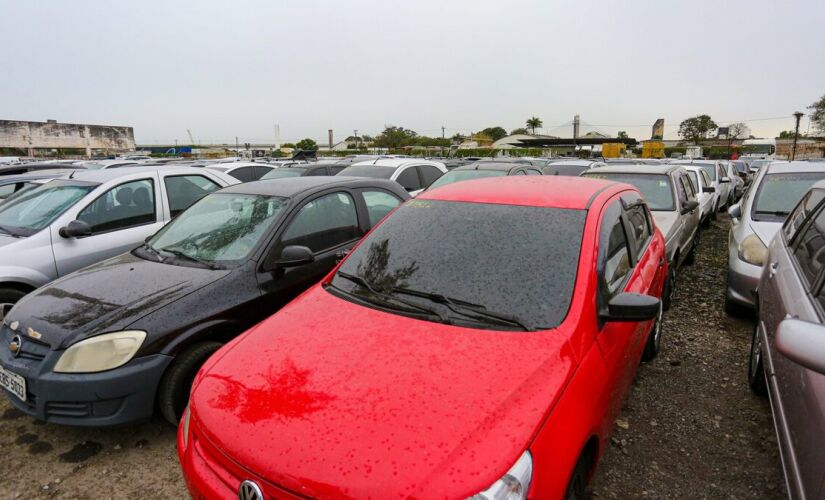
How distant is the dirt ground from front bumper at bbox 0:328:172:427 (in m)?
0.30

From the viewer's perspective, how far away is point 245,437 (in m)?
1.64

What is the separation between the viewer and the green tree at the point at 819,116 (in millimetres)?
48094

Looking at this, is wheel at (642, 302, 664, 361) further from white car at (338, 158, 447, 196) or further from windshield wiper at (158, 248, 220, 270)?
white car at (338, 158, 447, 196)

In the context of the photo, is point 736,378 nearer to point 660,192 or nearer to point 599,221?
point 599,221

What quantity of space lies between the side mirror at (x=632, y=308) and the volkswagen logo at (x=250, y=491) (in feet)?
5.28

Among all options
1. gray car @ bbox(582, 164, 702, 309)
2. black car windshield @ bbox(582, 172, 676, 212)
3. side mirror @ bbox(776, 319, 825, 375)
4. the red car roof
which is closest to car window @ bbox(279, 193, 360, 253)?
the red car roof

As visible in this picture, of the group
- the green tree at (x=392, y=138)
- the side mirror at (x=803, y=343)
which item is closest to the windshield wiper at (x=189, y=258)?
the side mirror at (x=803, y=343)

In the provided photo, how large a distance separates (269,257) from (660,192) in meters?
5.30

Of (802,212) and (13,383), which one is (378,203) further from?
(802,212)

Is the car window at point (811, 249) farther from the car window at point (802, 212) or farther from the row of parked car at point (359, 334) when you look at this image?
the row of parked car at point (359, 334)

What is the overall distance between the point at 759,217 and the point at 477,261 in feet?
14.7

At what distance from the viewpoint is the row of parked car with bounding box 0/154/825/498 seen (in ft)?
5.00

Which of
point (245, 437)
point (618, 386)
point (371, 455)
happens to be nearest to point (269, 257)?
point (245, 437)

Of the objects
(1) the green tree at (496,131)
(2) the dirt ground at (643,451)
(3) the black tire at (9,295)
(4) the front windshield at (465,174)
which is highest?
(1) the green tree at (496,131)
